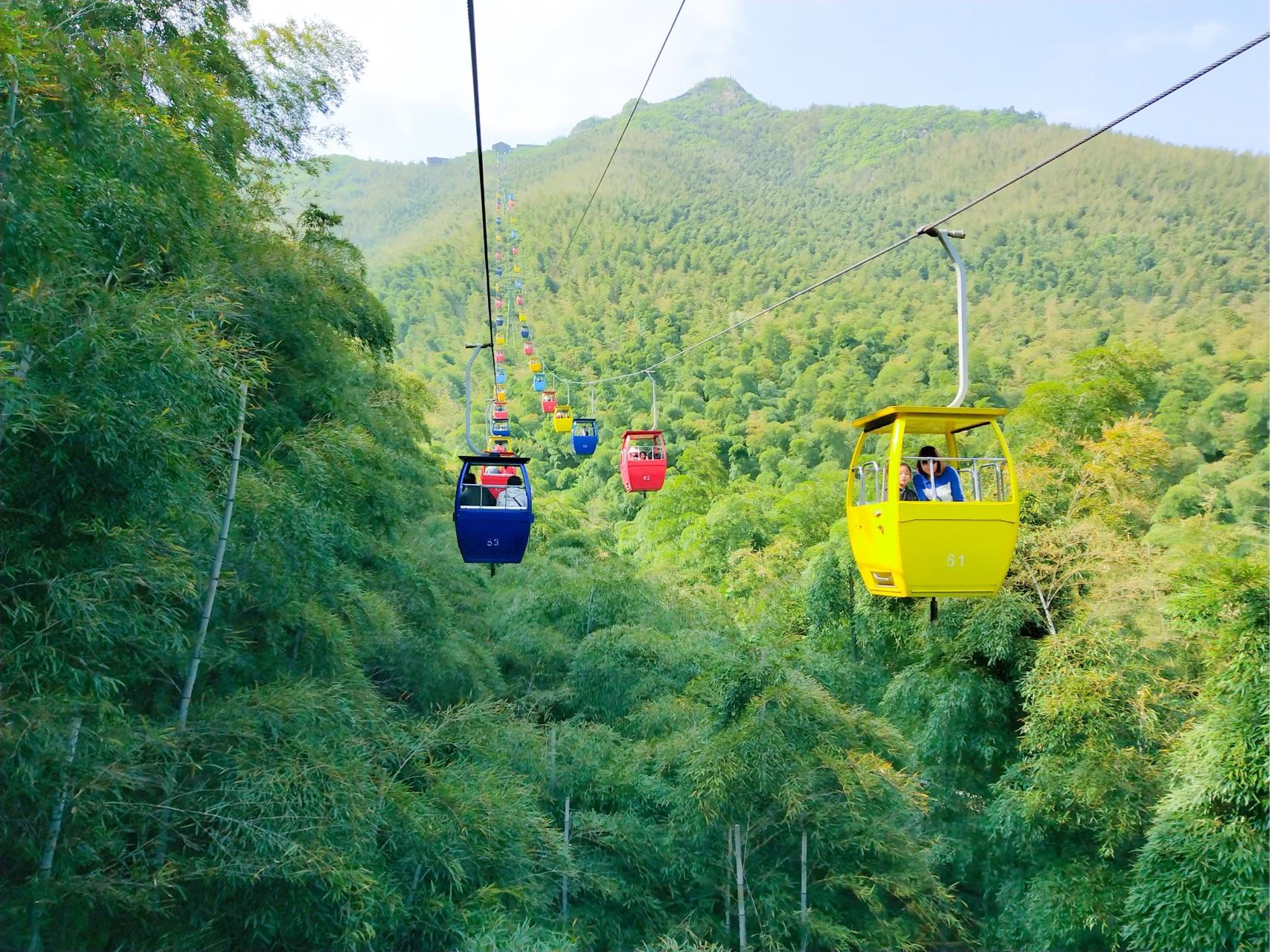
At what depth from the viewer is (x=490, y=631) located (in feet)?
38.9

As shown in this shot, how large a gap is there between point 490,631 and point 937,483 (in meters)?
8.78

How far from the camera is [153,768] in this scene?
4.30m

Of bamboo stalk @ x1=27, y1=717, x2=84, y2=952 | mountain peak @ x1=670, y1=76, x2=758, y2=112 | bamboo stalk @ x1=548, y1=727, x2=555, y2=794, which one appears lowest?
bamboo stalk @ x1=548, y1=727, x2=555, y2=794

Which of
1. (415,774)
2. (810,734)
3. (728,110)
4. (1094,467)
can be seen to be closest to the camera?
(415,774)

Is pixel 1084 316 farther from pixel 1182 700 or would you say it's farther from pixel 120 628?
pixel 120 628

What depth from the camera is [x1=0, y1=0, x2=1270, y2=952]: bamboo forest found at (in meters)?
3.64

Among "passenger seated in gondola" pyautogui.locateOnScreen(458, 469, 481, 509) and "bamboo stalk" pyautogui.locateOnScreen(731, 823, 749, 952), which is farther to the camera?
"bamboo stalk" pyautogui.locateOnScreen(731, 823, 749, 952)

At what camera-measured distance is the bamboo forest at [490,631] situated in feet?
11.9

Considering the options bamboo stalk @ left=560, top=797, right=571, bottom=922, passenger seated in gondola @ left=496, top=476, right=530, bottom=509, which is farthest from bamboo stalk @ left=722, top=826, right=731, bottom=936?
passenger seated in gondola @ left=496, top=476, right=530, bottom=509

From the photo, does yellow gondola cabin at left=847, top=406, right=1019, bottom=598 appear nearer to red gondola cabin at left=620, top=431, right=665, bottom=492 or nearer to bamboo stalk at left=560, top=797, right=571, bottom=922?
bamboo stalk at left=560, top=797, right=571, bottom=922

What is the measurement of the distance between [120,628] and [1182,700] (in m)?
8.85

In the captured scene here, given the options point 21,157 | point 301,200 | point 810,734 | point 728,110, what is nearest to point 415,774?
point 810,734

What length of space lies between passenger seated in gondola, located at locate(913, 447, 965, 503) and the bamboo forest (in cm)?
4

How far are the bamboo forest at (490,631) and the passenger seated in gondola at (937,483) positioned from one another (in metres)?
0.04
